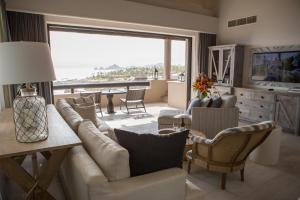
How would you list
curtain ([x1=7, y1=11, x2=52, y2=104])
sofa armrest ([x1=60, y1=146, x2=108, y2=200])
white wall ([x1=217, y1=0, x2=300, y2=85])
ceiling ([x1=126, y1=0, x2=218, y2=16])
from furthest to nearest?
ceiling ([x1=126, y1=0, x2=218, y2=16]) → white wall ([x1=217, y1=0, x2=300, y2=85]) → curtain ([x1=7, y1=11, x2=52, y2=104]) → sofa armrest ([x1=60, y1=146, x2=108, y2=200])

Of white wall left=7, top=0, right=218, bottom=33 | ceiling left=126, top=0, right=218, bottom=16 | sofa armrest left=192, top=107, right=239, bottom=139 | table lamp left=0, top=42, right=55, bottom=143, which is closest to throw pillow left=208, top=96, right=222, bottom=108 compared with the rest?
sofa armrest left=192, top=107, right=239, bottom=139

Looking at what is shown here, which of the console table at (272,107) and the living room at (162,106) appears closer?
the living room at (162,106)

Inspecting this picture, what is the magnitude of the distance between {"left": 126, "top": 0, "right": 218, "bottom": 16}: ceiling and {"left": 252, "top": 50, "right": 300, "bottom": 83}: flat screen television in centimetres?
200

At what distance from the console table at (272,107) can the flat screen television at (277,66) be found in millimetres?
439

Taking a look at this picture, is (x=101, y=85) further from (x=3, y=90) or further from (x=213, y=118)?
(x=213, y=118)

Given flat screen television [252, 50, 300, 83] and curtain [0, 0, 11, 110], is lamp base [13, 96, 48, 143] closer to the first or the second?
curtain [0, 0, 11, 110]

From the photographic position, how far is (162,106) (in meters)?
7.62

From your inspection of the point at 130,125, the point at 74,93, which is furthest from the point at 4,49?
the point at 74,93

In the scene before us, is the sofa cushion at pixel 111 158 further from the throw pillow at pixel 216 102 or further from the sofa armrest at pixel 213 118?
the throw pillow at pixel 216 102

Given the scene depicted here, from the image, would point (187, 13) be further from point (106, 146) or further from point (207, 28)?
point (106, 146)

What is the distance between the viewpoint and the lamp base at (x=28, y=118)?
154 cm

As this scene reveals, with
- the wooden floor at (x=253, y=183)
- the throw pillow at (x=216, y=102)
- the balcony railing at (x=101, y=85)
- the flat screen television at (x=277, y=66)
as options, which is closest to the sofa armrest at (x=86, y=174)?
the wooden floor at (x=253, y=183)

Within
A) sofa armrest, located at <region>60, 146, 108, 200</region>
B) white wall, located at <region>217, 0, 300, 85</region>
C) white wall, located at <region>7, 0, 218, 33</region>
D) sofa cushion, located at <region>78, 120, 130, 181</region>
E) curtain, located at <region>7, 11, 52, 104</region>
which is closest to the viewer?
sofa armrest, located at <region>60, 146, 108, 200</region>

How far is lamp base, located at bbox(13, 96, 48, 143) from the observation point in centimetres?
154
